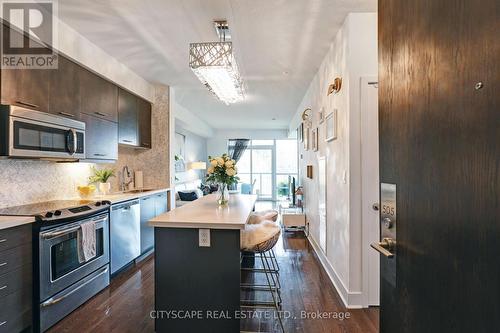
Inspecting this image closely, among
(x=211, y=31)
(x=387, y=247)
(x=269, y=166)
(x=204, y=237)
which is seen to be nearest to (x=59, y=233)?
(x=204, y=237)

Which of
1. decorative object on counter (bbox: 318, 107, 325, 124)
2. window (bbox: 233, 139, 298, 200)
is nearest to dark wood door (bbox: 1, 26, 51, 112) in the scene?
decorative object on counter (bbox: 318, 107, 325, 124)

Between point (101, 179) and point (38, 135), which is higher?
point (38, 135)

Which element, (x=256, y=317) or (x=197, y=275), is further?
(x=256, y=317)

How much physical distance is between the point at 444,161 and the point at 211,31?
8.96 ft

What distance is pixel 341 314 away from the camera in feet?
8.15

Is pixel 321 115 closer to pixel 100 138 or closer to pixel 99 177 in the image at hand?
pixel 100 138

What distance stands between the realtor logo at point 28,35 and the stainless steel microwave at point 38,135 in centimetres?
41

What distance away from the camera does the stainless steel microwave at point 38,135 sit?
2.15 meters

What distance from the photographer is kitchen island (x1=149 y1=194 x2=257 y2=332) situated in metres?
2.12

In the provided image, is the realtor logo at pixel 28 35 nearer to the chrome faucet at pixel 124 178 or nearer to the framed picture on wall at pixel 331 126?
the chrome faucet at pixel 124 178

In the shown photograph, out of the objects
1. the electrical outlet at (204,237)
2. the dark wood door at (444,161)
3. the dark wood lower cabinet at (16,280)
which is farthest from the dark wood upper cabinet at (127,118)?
the dark wood door at (444,161)

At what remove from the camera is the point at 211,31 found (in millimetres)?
2918

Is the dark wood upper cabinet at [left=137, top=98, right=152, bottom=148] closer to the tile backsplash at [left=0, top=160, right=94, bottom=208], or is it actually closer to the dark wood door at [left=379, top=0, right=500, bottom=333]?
the tile backsplash at [left=0, top=160, right=94, bottom=208]

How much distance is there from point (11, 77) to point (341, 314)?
134 inches
